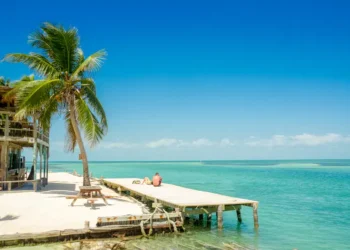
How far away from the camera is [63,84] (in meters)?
18.0

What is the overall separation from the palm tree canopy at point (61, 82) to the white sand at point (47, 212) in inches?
136

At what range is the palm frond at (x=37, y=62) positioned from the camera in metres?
17.5

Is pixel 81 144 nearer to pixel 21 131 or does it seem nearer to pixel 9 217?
pixel 21 131

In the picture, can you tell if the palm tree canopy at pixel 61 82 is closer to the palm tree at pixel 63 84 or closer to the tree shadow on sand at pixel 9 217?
the palm tree at pixel 63 84

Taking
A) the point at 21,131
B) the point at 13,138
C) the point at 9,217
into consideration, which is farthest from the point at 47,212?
the point at 21,131

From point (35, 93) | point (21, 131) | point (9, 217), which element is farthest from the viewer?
point (21, 131)

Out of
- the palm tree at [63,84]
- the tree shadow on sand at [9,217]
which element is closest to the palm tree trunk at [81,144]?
the palm tree at [63,84]

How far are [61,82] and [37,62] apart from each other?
163 centimetres

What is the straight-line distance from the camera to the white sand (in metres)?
11.4

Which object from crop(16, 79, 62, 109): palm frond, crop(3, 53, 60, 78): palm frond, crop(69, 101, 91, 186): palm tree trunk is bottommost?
crop(69, 101, 91, 186): palm tree trunk

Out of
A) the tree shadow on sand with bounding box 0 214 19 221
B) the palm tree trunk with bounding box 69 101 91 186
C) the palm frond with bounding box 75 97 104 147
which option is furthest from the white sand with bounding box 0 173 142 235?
the palm frond with bounding box 75 97 104 147

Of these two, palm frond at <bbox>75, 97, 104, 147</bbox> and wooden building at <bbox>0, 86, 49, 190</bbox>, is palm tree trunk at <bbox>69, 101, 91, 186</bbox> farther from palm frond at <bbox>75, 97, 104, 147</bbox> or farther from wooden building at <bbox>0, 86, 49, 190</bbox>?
wooden building at <bbox>0, 86, 49, 190</bbox>

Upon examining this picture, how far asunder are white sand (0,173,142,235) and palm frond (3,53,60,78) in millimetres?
6464

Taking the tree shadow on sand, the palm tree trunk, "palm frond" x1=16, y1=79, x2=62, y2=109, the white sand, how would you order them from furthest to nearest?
the palm tree trunk → "palm frond" x1=16, y1=79, x2=62, y2=109 → the tree shadow on sand → the white sand
